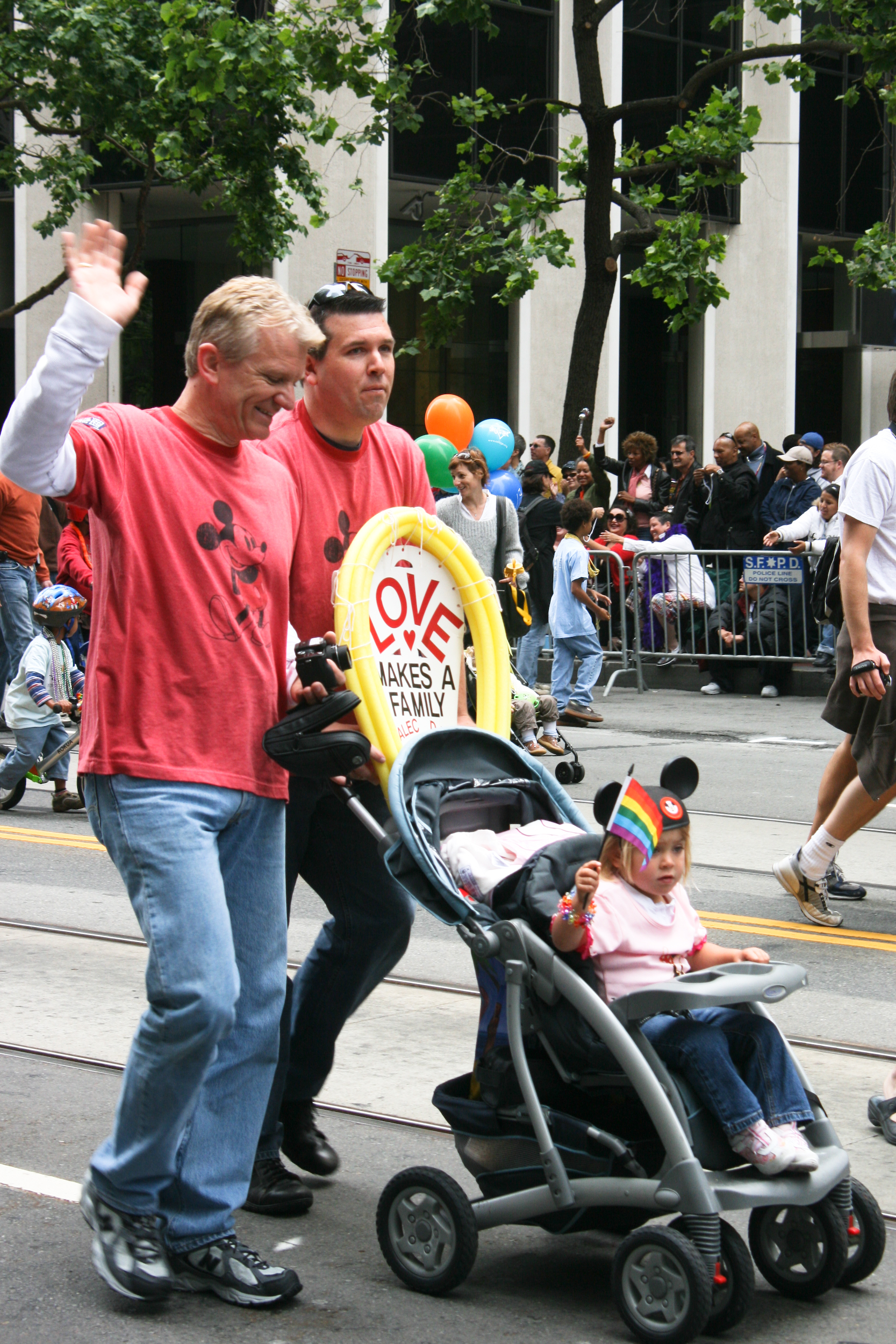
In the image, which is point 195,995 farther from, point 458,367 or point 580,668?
point 458,367

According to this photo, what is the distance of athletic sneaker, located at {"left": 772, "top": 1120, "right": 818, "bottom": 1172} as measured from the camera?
3303 mm

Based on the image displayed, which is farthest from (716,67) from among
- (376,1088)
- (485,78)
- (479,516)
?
(376,1088)

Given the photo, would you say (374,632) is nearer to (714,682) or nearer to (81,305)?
(81,305)

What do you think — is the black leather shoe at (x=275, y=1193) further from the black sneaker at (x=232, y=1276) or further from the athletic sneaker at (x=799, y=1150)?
the athletic sneaker at (x=799, y=1150)

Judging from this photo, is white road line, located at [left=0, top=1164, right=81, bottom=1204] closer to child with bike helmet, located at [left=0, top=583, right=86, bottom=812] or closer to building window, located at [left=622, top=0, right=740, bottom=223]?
child with bike helmet, located at [left=0, top=583, right=86, bottom=812]

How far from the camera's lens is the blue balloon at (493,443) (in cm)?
1673

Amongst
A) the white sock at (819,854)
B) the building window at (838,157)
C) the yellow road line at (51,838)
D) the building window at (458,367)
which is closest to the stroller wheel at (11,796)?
the yellow road line at (51,838)

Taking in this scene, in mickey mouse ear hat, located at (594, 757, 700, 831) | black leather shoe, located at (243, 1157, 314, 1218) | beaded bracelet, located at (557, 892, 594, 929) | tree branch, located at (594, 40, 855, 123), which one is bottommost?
black leather shoe, located at (243, 1157, 314, 1218)

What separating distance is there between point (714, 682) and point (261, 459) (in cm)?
1282

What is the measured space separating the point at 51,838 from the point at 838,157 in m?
→ 23.6

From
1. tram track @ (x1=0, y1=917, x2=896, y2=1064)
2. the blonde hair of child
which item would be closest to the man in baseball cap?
tram track @ (x1=0, y1=917, x2=896, y2=1064)

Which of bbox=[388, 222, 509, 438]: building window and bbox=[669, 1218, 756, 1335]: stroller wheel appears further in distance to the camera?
bbox=[388, 222, 509, 438]: building window

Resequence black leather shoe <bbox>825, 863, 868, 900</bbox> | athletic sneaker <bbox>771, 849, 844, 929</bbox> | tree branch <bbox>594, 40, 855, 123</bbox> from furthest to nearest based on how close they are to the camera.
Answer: tree branch <bbox>594, 40, 855, 123</bbox>, black leather shoe <bbox>825, 863, 868, 900</bbox>, athletic sneaker <bbox>771, 849, 844, 929</bbox>

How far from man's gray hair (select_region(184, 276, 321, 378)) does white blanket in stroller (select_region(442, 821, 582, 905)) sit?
1.09 m
